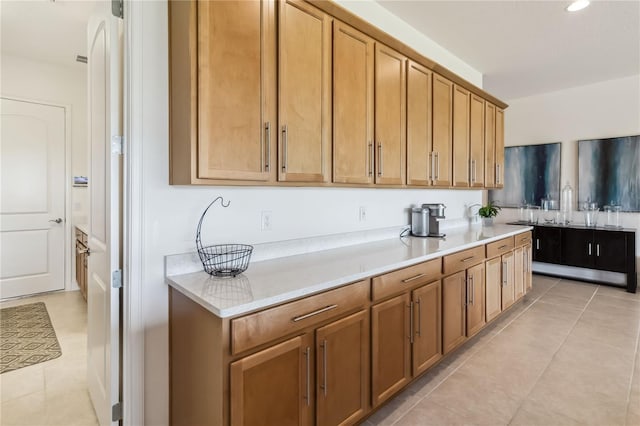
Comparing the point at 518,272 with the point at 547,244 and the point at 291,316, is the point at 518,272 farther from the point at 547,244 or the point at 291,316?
the point at 291,316

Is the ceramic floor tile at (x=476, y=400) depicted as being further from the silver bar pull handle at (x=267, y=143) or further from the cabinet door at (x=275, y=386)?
the silver bar pull handle at (x=267, y=143)

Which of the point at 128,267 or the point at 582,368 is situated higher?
the point at 128,267

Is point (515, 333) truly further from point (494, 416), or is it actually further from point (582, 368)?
point (494, 416)

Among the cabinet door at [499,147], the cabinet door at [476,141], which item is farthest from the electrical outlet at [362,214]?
the cabinet door at [499,147]

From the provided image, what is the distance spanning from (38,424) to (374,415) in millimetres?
1947

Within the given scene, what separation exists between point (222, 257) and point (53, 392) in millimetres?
1620

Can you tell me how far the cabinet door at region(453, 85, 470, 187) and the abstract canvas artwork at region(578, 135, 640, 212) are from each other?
268cm

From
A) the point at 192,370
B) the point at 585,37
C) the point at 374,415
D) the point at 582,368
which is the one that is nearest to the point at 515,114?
the point at 585,37

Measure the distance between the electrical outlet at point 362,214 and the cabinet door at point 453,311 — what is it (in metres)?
0.77

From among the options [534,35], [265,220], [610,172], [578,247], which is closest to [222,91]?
[265,220]

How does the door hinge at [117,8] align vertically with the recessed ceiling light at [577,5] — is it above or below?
below

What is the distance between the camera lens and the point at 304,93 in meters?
1.86

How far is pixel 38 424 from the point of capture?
75.5 inches

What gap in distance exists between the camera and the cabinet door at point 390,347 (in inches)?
72.3
